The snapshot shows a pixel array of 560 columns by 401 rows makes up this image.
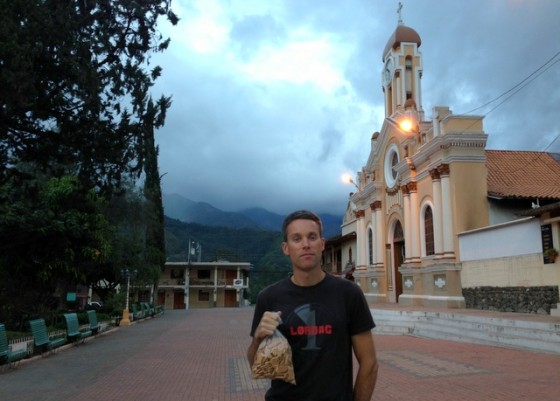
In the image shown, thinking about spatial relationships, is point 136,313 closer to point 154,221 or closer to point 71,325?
point 154,221

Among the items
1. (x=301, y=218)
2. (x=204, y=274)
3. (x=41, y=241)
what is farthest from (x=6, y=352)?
(x=204, y=274)

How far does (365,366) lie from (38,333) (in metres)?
11.3

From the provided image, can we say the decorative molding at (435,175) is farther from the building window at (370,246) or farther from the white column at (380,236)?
the building window at (370,246)

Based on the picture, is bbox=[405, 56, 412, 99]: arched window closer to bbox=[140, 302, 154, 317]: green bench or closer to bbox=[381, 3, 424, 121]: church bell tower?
bbox=[381, 3, 424, 121]: church bell tower

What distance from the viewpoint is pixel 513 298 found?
53.3 ft

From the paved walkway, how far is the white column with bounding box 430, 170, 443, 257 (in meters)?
8.33

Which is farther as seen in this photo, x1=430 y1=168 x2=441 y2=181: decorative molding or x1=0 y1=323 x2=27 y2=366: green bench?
x1=430 y1=168 x2=441 y2=181: decorative molding

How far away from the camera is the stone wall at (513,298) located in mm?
14750

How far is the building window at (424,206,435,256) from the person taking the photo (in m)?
22.3

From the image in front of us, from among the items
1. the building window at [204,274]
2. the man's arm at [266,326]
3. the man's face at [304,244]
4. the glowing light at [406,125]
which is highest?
the glowing light at [406,125]

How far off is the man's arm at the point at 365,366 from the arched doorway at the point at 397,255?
25.3 m

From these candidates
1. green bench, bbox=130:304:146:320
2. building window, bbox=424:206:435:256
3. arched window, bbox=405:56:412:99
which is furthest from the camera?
arched window, bbox=405:56:412:99

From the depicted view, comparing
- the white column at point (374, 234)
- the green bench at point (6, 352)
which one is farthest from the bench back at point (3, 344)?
the white column at point (374, 234)

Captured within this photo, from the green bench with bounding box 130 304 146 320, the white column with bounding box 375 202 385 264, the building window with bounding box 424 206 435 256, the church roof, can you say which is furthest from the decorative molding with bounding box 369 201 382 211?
the green bench with bounding box 130 304 146 320
